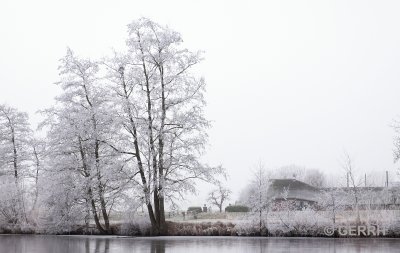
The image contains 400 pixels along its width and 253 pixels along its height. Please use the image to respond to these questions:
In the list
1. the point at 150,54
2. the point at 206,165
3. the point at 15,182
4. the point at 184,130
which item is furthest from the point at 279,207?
the point at 15,182

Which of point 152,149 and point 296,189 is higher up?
point 152,149

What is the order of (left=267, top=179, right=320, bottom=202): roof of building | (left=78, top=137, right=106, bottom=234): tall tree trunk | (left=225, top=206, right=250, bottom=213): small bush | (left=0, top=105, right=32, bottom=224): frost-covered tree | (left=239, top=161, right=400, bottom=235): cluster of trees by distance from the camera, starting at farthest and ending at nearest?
(left=225, top=206, right=250, bottom=213): small bush
(left=267, top=179, right=320, bottom=202): roof of building
(left=0, top=105, right=32, bottom=224): frost-covered tree
(left=78, top=137, right=106, bottom=234): tall tree trunk
(left=239, top=161, right=400, bottom=235): cluster of trees

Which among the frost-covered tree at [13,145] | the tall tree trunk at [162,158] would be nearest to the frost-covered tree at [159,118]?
the tall tree trunk at [162,158]

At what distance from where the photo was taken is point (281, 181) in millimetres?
65125

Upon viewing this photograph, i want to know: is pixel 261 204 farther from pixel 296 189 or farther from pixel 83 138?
pixel 296 189

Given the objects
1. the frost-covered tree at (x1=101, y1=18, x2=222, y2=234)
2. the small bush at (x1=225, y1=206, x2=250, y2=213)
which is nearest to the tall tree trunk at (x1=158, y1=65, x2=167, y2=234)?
the frost-covered tree at (x1=101, y1=18, x2=222, y2=234)

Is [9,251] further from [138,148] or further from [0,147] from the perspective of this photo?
[0,147]

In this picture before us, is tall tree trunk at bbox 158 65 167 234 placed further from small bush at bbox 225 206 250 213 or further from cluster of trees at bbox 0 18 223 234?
small bush at bbox 225 206 250 213

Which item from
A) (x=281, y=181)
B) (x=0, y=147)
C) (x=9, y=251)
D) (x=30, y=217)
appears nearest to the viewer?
(x=9, y=251)

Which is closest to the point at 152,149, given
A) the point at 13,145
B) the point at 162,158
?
the point at 162,158

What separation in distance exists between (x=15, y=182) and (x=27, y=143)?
4.78 metres

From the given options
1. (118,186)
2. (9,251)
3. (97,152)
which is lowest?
(9,251)

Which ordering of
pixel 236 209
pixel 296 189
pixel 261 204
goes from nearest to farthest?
pixel 261 204 < pixel 236 209 < pixel 296 189

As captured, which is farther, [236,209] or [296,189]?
[296,189]
